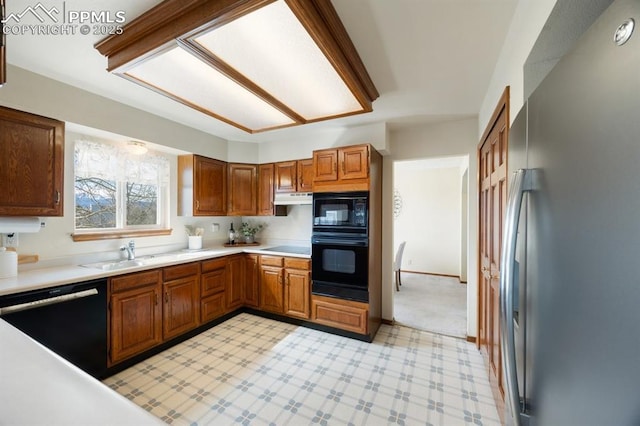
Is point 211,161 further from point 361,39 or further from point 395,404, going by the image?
point 395,404

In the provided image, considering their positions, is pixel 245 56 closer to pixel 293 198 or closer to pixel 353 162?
pixel 353 162

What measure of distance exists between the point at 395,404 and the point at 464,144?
2.70 meters

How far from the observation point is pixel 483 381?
6.98ft

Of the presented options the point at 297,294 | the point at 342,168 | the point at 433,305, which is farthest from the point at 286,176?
the point at 433,305

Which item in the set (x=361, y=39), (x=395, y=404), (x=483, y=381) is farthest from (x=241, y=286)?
(x=361, y=39)

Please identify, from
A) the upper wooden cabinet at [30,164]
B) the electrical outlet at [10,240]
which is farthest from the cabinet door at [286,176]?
the electrical outlet at [10,240]

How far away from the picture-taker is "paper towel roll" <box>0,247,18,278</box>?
187 cm

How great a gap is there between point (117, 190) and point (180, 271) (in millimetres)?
1237

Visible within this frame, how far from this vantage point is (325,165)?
300 cm

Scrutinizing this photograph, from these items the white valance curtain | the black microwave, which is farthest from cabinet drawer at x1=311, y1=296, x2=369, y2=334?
the white valance curtain

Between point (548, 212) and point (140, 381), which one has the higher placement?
point (548, 212)

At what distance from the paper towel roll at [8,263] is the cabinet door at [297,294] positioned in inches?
92.1

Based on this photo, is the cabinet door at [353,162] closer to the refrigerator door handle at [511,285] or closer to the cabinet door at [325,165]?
the cabinet door at [325,165]

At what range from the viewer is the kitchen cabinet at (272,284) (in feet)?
10.6
